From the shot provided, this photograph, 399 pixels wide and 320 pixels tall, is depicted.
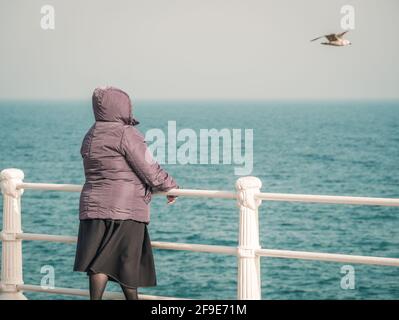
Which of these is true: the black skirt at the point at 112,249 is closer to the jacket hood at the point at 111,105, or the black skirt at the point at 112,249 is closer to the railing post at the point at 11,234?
the jacket hood at the point at 111,105

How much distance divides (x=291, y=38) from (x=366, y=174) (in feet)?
135

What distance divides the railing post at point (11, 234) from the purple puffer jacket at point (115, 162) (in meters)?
1.18

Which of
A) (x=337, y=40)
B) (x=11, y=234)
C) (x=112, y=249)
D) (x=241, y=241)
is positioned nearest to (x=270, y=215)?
(x=337, y=40)

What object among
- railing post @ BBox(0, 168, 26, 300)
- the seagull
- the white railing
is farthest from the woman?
the seagull

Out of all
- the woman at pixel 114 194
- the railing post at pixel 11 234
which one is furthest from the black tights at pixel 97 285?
the railing post at pixel 11 234

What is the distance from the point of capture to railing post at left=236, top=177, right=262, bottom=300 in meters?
6.28

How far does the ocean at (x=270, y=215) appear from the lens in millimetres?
41938

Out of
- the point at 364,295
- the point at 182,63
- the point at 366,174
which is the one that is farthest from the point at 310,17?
the point at 364,295

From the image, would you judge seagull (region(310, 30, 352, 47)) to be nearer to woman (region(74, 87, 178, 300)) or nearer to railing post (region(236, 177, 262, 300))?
railing post (region(236, 177, 262, 300))

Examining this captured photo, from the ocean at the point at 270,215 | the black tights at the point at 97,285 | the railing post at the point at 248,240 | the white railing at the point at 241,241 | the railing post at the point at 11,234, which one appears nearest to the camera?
the white railing at the point at 241,241

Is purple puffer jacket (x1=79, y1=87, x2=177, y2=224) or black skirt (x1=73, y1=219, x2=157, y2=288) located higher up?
purple puffer jacket (x1=79, y1=87, x2=177, y2=224)

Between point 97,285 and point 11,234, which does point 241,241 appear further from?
point 11,234

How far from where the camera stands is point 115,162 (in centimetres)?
607
